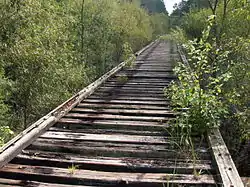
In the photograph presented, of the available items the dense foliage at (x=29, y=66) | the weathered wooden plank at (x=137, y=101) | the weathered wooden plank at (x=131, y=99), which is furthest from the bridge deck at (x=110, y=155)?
the dense foliage at (x=29, y=66)

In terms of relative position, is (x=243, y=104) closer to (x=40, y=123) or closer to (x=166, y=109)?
(x=166, y=109)

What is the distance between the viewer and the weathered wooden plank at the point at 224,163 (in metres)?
2.30

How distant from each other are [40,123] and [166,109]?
196 centimetres

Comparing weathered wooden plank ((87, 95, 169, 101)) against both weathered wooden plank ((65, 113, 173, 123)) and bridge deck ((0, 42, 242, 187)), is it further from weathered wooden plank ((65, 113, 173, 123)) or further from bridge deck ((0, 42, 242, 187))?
weathered wooden plank ((65, 113, 173, 123))

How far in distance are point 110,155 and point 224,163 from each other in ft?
3.55

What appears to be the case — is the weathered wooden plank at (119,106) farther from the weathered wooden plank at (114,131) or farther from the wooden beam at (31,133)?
the weathered wooden plank at (114,131)

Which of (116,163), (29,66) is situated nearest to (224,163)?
(116,163)

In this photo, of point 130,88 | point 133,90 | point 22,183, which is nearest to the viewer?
point 22,183

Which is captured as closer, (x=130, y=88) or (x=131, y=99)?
(x=131, y=99)

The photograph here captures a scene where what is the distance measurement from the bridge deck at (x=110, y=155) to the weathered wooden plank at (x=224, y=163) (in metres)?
0.08

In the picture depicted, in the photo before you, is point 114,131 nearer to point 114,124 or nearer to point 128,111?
point 114,124

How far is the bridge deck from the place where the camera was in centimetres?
249

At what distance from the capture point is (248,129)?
416 centimetres

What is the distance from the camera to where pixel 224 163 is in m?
2.62
